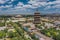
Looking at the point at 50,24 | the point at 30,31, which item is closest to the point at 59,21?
the point at 50,24

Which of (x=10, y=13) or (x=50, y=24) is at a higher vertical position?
(x=10, y=13)

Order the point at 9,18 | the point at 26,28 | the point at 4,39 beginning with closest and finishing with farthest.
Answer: the point at 4,39
the point at 9,18
the point at 26,28

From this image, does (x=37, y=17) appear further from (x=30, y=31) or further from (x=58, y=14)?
(x=58, y=14)

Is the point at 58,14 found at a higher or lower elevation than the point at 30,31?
higher

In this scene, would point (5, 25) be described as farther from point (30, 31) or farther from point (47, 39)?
point (47, 39)

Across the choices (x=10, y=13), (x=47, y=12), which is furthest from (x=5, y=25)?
(x=47, y=12)

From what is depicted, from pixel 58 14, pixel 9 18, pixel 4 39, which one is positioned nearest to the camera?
pixel 4 39

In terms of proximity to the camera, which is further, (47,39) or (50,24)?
(50,24)

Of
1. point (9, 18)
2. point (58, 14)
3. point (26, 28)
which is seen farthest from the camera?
point (26, 28)

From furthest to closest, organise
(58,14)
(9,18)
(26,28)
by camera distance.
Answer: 1. (26,28)
2. (9,18)
3. (58,14)
